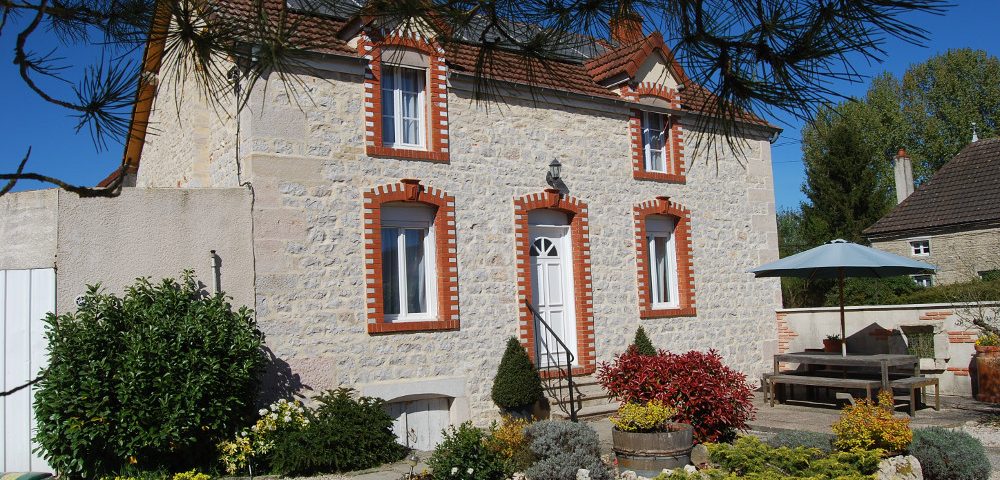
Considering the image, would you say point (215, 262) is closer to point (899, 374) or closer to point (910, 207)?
point (899, 374)

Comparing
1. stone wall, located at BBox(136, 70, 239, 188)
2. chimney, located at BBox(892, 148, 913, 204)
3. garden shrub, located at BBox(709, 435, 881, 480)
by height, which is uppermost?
chimney, located at BBox(892, 148, 913, 204)

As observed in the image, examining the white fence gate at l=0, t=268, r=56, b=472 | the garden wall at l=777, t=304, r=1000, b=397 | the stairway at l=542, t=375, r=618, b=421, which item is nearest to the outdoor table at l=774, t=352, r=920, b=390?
the garden wall at l=777, t=304, r=1000, b=397

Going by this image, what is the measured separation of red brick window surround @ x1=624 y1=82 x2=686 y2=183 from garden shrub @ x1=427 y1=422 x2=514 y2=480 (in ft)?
23.0

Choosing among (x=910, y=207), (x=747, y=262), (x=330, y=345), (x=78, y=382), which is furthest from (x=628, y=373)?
(x=910, y=207)

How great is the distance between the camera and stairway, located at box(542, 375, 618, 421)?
37.1ft

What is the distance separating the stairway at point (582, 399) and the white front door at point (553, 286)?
16.6 inches

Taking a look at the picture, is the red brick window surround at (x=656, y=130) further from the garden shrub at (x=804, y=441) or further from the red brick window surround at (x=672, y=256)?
the garden shrub at (x=804, y=441)

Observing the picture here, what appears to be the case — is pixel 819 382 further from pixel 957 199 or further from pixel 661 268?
pixel 957 199

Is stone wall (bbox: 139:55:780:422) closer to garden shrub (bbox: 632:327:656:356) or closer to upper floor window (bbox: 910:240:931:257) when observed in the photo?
garden shrub (bbox: 632:327:656:356)

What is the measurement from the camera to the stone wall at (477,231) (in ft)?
32.1

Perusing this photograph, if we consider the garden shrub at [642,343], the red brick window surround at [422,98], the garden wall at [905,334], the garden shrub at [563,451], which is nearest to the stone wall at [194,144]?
the red brick window surround at [422,98]

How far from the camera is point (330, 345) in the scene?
9914mm

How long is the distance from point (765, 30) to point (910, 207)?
2208cm

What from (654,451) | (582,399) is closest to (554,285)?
(582,399)
